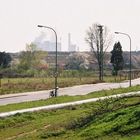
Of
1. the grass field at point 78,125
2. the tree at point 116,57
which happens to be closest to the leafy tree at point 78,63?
the tree at point 116,57

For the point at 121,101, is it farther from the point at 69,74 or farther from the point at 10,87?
the point at 69,74

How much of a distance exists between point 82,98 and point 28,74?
6948cm

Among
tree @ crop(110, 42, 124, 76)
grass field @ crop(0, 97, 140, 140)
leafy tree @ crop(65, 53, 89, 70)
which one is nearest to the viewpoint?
grass field @ crop(0, 97, 140, 140)

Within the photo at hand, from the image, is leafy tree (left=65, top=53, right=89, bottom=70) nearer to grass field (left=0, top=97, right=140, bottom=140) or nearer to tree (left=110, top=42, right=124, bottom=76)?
tree (left=110, top=42, right=124, bottom=76)

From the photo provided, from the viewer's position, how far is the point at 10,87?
6638 cm

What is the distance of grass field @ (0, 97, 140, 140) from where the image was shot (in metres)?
18.0

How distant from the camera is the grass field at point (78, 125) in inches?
709

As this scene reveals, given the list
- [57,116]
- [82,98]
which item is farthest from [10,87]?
[57,116]

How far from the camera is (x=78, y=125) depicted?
22.0m

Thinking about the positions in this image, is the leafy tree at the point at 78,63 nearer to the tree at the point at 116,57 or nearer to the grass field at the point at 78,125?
the tree at the point at 116,57

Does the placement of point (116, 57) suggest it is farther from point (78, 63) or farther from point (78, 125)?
point (78, 125)

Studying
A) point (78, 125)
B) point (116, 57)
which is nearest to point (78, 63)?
point (116, 57)

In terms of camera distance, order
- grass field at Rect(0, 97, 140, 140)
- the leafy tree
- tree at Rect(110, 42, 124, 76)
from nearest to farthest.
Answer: grass field at Rect(0, 97, 140, 140)
tree at Rect(110, 42, 124, 76)
the leafy tree

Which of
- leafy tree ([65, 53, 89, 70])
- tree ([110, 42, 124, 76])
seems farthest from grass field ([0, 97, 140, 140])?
leafy tree ([65, 53, 89, 70])
